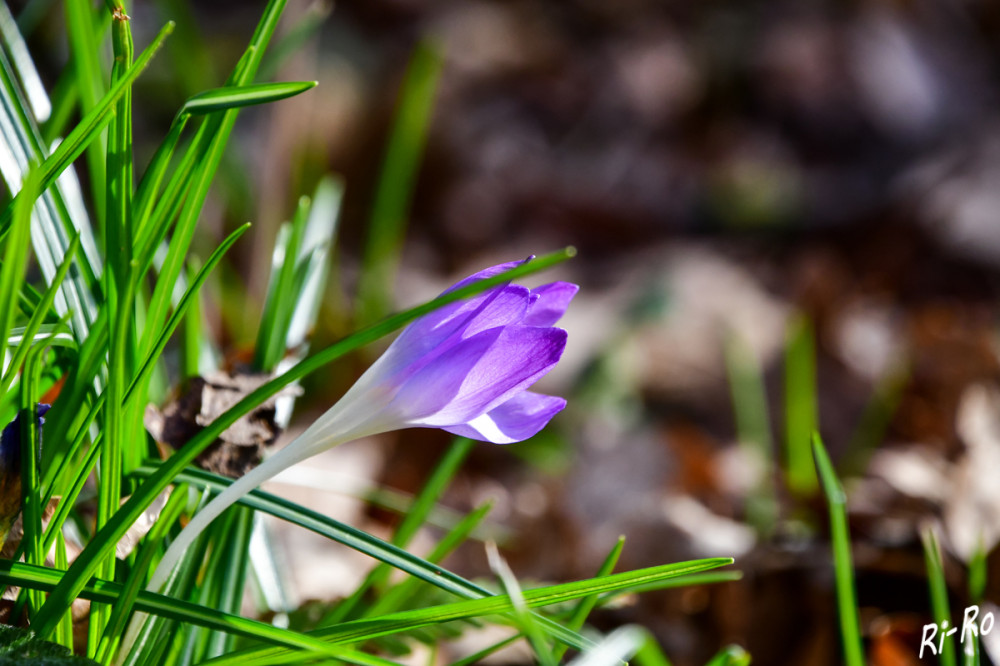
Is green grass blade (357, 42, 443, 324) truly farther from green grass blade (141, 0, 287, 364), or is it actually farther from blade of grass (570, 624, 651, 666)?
blade of grass (570, 624, 651, 666)

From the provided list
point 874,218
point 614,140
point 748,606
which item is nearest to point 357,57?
point 614,140

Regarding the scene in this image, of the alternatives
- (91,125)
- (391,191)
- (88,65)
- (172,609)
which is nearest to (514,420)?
(172,609)

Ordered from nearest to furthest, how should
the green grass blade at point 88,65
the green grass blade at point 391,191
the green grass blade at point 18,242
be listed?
the green grass blade at point 18,242 < the green grass blade at point 88,65 < the green grass blade at point 391,191

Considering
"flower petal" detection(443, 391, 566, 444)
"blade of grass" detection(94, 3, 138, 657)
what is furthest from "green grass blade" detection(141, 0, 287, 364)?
"flower petal" detection(443, 391, 566, 444)

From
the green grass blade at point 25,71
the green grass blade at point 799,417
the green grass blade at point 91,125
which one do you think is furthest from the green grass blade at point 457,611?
the green grass blade at point 799,417

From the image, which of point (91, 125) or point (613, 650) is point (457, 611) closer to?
point (613, 650)

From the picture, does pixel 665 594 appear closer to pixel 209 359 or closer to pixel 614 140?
pixel 209 359

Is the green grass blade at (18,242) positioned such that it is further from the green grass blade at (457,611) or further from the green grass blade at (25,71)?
the green grass blade at (25,71)
